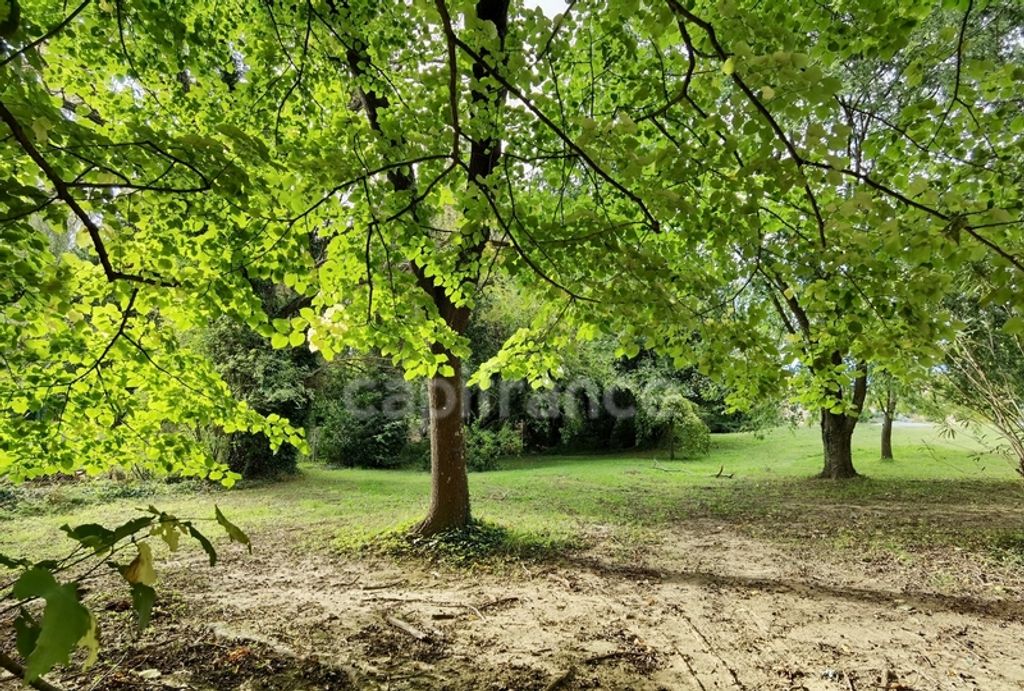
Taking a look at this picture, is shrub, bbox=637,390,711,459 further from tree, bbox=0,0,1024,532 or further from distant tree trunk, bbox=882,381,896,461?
tree, bbox=0,0,1024,532

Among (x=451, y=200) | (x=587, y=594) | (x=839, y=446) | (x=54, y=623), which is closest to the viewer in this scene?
(x=54, y=623)

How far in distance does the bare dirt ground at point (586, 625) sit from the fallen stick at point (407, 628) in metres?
0.03

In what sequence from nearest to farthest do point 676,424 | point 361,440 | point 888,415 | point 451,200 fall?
point 451,200 < point 888,415 < point 361,440 < point 676,424

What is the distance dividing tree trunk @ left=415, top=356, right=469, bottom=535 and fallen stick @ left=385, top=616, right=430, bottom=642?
2.51 m

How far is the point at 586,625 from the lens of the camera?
15.7 ft

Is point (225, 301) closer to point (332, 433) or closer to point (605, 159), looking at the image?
point (605, 159)

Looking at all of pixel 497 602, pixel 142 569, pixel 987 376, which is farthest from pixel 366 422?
pixel 142 569

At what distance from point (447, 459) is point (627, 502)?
472cm

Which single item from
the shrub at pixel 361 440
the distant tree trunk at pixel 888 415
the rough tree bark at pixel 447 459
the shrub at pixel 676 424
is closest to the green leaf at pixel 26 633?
the rough tree bark at pixel 447 459

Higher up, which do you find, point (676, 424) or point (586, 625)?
point (676, 424)

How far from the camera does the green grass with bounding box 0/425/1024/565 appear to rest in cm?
807

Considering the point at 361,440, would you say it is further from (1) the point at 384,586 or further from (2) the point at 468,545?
(1) the point at 384,586

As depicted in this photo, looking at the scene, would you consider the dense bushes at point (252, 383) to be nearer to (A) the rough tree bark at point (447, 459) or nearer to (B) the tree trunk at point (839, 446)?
(A) the rough tree bark at point (447, 459)

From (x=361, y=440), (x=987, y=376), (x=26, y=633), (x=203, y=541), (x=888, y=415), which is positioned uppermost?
(x=987, y=376)
